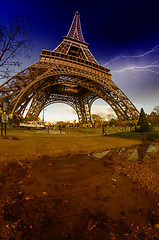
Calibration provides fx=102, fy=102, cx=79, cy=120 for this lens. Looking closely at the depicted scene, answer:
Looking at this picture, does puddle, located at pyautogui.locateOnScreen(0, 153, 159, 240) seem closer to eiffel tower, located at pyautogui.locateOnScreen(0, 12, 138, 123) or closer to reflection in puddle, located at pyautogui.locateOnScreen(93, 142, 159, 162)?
reflection in puddle, located at pyautogui.locateOnScreen(93, 142, 159, 162)

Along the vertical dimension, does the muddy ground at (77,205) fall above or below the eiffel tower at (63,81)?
below

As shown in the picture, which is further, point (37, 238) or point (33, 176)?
point (33, 176)

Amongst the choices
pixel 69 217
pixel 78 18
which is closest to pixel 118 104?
pixel 69 217

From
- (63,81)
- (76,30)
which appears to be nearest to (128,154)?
(63,81)

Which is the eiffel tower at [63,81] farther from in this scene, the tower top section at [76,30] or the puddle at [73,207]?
the puddle at [73,207]

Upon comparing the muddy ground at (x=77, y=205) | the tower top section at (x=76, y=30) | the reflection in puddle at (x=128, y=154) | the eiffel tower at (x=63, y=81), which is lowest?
the reflection in puddle at (x=128, y=154)

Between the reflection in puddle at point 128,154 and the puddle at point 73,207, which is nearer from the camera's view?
the puddle at point 73,207

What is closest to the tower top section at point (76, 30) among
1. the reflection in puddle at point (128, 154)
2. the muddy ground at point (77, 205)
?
the reflection in puddle at point (128, 154)

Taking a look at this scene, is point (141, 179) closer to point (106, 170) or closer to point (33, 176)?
point (106, 170)
